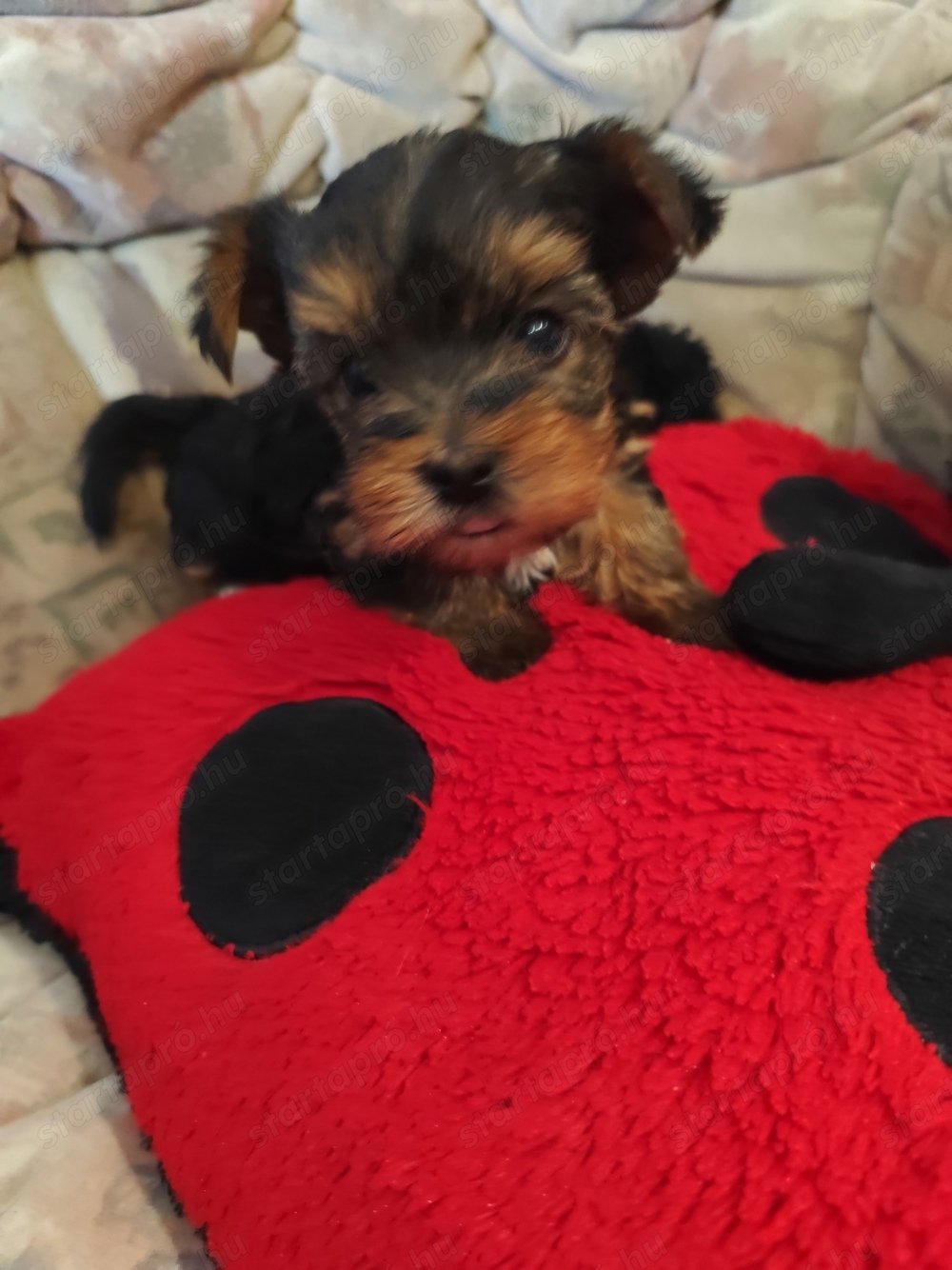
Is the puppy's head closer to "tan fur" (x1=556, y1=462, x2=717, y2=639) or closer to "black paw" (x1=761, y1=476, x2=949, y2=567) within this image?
"tan fur" (x1=556, y1=462, x2=717, y2=639)

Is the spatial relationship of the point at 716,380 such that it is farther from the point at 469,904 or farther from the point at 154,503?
the point at 469,904

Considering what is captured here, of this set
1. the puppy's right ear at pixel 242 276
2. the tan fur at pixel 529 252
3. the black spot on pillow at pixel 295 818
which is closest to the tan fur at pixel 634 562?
the tan fur at pixel 529 252

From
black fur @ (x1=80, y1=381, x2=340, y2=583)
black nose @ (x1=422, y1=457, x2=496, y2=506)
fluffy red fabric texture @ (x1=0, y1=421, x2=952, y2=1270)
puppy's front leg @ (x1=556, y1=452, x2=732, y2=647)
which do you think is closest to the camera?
fluffy red fabric texture @ (x1=0, y1=421, x2=952, y2=1270)

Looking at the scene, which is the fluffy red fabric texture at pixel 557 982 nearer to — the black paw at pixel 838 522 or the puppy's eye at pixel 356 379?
the puppy's eye at pixel 356 379

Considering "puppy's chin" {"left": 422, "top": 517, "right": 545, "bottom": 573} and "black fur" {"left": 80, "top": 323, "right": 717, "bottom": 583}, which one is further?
"black fur" {"left": 80, "top": 323, "right": 717, "bottom": 583}

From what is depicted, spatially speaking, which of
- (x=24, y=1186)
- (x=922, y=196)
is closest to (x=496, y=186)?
(x=922, y=196)

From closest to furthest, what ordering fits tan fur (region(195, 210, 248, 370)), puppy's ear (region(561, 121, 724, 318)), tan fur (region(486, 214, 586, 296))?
tan fur (region(486, 214, 586, 296))
puppy's ear (region(561, 121, 724, 318))
tan fur (region(195, 210, 248, 370))

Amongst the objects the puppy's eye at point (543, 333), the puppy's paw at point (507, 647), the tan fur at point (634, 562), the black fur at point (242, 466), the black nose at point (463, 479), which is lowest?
the tan fur at point (634, 562)

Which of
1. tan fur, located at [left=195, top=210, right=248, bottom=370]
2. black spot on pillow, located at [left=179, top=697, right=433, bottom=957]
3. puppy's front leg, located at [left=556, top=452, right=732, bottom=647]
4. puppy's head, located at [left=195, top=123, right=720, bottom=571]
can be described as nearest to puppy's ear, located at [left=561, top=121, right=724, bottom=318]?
puppy's head, located at [left=195, top=123, right=720, bottom=571]
